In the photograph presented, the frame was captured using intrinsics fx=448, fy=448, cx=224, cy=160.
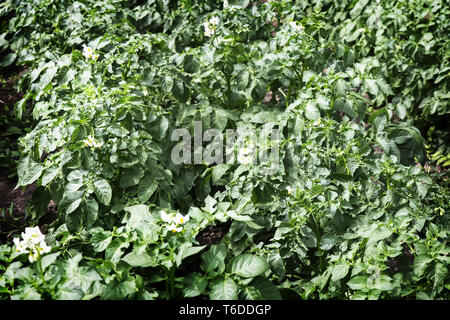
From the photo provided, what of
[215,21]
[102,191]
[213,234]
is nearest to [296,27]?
[215,21]

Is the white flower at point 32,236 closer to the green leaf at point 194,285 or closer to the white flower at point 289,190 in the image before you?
the green leaf at point 194,285

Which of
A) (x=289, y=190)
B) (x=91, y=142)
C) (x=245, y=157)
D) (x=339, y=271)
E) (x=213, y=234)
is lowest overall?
(x=213, y=234)

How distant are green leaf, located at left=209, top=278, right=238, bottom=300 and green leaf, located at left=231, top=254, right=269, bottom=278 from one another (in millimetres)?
62

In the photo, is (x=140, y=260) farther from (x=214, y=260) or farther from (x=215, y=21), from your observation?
(x=215, y=21)

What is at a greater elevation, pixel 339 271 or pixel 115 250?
pixel 115 250

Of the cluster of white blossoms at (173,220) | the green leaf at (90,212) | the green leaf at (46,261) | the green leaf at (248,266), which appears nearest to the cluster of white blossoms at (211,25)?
the green leaf at (90,212)

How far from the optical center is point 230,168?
2.54 metres

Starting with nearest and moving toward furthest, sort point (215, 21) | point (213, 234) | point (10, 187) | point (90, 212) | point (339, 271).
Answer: point (339, 271) → point (90, 212) → point (213, 234) → point (215, 21) → point (10, 187)

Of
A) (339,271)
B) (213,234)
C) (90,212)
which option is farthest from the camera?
(213,234)

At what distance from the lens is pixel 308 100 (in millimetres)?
2369

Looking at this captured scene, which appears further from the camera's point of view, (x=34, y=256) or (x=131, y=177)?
(x=131, y=177)

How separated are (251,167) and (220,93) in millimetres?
885

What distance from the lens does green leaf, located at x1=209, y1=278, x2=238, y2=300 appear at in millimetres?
1514

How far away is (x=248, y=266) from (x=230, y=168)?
3.22 feet
